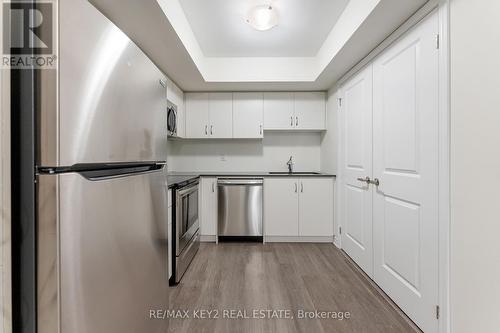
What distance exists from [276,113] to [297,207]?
1.41m

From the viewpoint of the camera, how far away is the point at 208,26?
2504mm

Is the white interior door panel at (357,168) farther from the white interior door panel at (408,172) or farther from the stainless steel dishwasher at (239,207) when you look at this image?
the stainless steel dishwasher at (239,207)

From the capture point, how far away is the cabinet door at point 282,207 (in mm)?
3373

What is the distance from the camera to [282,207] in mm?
3381

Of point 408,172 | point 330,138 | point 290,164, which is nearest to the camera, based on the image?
point 408,172

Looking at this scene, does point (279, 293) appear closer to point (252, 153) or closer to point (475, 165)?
point (475, 165)

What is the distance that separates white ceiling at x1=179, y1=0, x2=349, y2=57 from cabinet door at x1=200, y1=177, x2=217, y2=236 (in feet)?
5.60

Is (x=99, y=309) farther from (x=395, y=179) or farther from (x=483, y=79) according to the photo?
(x=395, y=179)

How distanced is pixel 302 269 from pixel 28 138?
8.14ft

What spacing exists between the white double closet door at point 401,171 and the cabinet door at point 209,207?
1.77 meters

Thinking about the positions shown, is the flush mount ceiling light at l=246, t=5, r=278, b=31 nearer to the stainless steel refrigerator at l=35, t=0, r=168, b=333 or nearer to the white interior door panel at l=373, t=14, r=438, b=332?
the white interior door panel at l=373, t=14, r=438, b=332

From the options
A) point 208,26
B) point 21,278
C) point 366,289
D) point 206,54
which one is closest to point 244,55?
point 206,54

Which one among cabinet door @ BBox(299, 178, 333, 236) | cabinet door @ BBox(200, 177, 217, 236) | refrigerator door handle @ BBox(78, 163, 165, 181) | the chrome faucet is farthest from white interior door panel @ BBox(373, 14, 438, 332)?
cabinet door @ BBox(200, 177, 217, 236)

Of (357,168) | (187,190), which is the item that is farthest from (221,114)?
(357,168)
